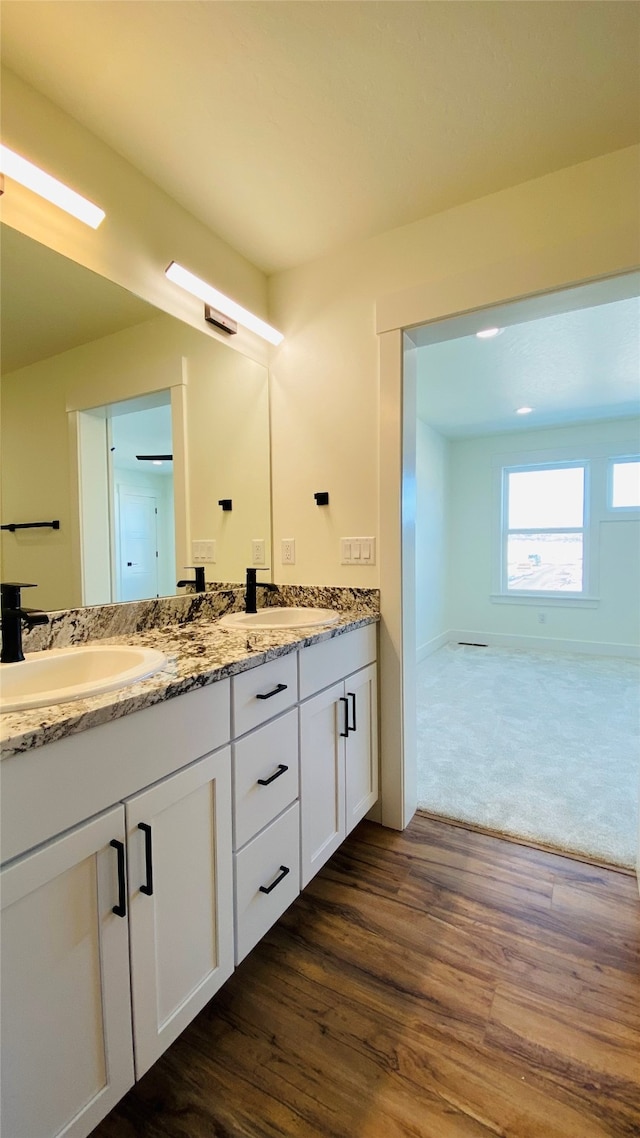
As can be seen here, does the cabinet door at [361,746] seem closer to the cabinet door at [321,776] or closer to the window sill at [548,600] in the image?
the cabinet door at [321,776]

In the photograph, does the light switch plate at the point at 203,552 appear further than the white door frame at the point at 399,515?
Yes

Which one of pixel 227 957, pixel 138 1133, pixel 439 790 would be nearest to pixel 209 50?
pixel 227 957

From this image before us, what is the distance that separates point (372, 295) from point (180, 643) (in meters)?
1.57

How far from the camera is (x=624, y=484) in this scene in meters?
4.54

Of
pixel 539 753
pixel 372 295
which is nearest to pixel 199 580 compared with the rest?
pixel 372 295

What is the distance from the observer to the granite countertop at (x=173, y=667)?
2.27 ft

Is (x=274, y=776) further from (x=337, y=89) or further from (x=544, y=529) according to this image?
(x=544, y=529)

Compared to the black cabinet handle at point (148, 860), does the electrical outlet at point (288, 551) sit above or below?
above

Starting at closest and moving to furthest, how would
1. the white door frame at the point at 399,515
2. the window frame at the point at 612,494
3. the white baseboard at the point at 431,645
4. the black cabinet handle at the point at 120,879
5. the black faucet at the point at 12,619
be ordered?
the black cabinet handle at the point at 120,879 < the black faucet at the point at 12,619 < the white door frame at the point at 399,515 < the window frame at the point at 612,494 < the white baseboard at the point at 431,645

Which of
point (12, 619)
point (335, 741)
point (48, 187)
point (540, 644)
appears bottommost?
point (540, 644)

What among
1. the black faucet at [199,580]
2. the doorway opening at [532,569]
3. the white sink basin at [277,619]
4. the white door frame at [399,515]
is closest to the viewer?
the white sink basin at [277,619]

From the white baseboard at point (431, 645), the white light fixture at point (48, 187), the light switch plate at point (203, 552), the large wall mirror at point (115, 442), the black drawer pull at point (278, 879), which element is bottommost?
the white baseboard at point (431, 645)

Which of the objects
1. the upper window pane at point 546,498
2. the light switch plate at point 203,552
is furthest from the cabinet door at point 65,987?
the upper window pane at point 546,498

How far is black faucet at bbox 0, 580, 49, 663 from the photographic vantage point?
105cm
